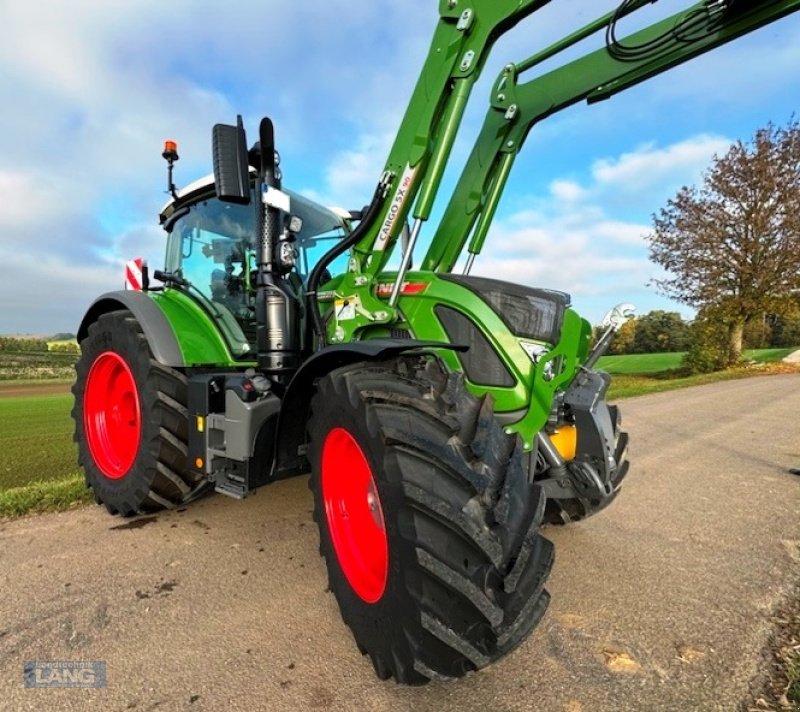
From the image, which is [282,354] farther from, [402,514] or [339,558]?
[402,514]

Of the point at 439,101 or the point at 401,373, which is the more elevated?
the point at 439,101

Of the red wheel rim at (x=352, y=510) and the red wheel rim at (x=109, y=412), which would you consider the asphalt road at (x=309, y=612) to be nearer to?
the red wheel rim at (x=352, y=510)

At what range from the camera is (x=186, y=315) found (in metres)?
3.73

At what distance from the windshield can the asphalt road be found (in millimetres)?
1378

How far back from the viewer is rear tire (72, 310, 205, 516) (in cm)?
332

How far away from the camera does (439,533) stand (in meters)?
1.69

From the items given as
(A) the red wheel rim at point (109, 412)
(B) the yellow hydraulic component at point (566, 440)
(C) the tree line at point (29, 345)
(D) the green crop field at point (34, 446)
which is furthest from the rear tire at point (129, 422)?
(C) the tree line at point (29, 345)

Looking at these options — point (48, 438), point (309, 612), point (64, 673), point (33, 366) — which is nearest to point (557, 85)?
point (309, 612)

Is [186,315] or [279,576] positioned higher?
[186,315]

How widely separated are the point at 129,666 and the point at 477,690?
52.4 inches

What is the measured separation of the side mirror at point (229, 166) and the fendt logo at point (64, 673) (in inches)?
85.3

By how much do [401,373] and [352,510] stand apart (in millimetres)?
677

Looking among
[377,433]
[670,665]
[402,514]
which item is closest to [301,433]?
[377,433]

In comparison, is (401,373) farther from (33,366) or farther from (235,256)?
(33,366)
